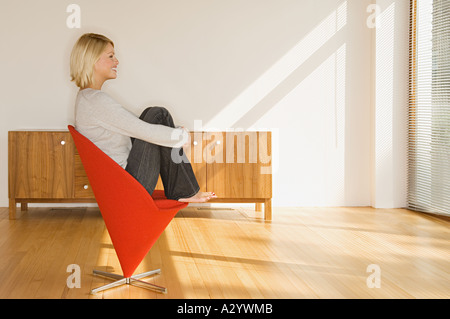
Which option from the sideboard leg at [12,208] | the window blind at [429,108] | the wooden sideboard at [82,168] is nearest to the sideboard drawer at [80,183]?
the wooden sideboard at [82,168]

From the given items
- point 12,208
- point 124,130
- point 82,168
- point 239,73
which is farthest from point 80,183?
point 124,130

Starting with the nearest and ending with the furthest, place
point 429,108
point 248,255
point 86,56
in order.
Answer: point 86,56, point 248,255, point 429,108

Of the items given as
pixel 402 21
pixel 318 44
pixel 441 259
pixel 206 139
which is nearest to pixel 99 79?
pixel 206 139

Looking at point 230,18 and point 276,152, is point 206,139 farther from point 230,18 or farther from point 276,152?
point 230,18

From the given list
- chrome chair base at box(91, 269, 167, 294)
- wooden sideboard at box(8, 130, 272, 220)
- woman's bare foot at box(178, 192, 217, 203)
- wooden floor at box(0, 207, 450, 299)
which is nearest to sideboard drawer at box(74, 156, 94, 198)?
wooden sideboard at box(8, 130, 272, 220)

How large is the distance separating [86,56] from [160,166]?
0.59m

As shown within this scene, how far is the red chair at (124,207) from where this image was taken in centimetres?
222

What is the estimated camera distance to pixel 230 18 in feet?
15.3

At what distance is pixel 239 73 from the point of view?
4.69m

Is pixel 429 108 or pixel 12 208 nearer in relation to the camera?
pixel 12 208

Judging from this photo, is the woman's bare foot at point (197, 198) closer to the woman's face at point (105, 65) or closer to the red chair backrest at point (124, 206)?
the red chair backrest at point (124, 206)

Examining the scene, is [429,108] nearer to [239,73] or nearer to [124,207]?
[239,73]
